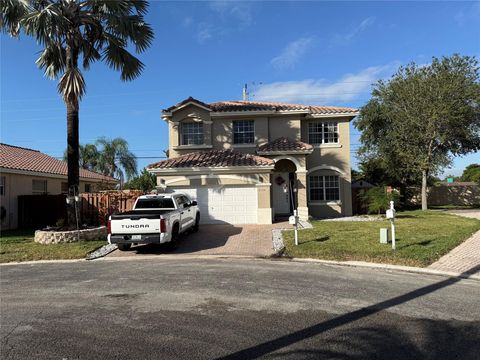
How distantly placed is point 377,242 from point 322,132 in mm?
11453

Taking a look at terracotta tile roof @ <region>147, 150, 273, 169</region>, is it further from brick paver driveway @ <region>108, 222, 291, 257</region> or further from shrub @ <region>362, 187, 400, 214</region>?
shrub @ <region>362, 187, 400, 214</region>

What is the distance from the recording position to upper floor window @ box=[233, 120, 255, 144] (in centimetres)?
2220

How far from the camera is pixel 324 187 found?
74.3 ft

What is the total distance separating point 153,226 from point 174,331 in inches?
266

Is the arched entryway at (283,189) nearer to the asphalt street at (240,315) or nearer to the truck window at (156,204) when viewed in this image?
the truck window at (156,204)

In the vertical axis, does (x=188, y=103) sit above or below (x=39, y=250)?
above

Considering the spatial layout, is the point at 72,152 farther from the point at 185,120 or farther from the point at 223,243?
the point at 185,120

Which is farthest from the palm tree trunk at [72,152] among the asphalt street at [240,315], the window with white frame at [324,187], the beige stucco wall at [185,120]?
the window with white frame at [324,187]

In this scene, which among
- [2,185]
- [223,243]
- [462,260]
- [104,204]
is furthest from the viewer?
[104,204]

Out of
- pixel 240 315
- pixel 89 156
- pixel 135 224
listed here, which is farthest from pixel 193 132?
pixel 89 156

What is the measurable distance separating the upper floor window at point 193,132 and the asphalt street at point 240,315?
13415 millimetres

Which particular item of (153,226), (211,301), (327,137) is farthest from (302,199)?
(211,301)

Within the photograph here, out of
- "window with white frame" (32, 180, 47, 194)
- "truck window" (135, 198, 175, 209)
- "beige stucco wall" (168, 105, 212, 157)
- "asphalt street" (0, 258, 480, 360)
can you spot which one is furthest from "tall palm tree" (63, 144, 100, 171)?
"asphalt street" (0, 258, 480, 360)

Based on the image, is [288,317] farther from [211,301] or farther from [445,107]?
[445,107]
